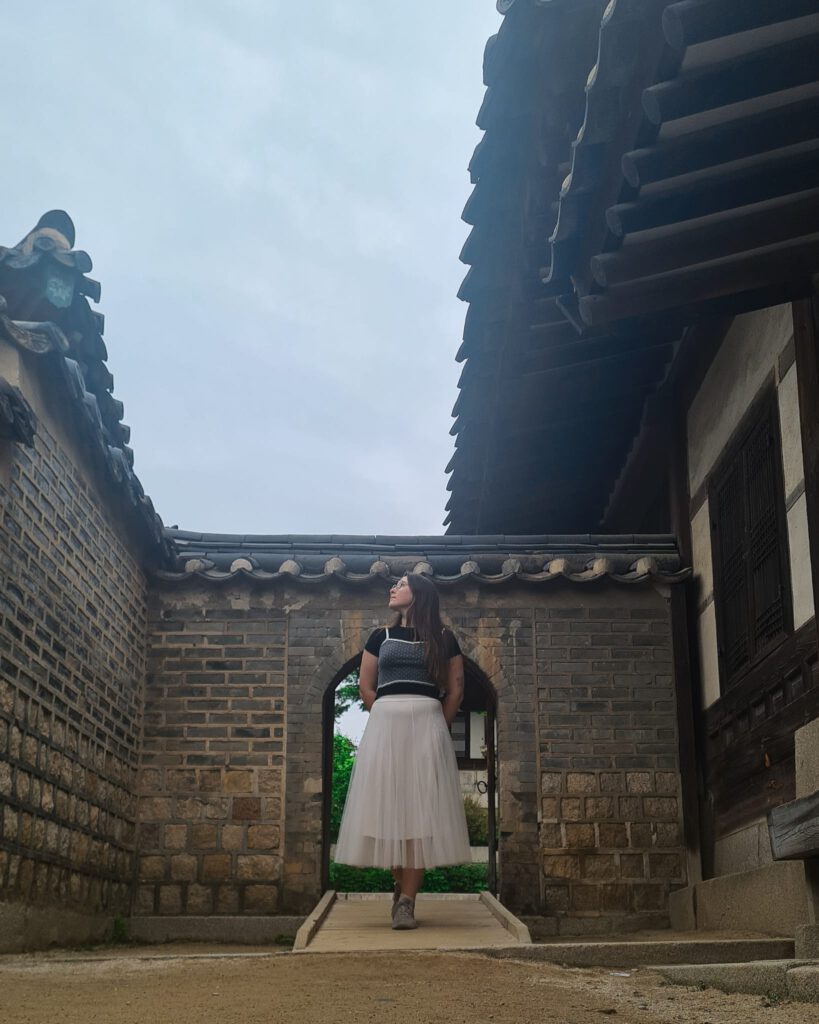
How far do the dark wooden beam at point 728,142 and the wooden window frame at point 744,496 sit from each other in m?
2.16

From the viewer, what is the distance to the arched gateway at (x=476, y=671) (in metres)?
7.96

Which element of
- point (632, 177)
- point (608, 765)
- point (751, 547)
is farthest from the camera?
point (608, 765)

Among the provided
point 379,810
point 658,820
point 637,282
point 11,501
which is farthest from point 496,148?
point 658,820

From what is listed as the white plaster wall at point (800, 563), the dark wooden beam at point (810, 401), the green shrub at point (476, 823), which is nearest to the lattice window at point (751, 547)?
the white plaster wall at point (800, 563)

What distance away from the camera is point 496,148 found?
6.18 metres

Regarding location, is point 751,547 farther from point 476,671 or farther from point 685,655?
point 476,671

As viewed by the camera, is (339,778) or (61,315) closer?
(61,315)

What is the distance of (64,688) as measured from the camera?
6.39 metres

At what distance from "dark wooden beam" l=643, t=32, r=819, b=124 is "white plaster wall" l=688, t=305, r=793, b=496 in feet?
6.56

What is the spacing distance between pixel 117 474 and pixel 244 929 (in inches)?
Answer: 118

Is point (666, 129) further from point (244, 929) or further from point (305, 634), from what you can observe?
point (244, 929)

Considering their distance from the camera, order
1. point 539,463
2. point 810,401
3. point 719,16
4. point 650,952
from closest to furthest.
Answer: point 719,16
point 650,952
point 810,401
point 539,463

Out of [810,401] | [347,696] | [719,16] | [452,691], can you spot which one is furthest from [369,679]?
[347,696]

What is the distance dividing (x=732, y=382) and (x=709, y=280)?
7.49 ft
